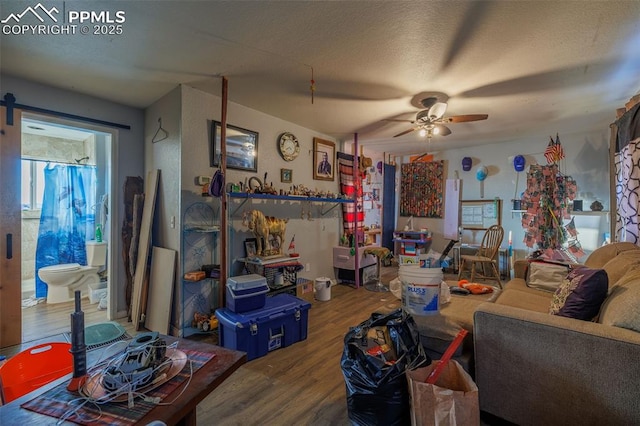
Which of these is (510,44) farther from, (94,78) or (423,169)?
(423,169)

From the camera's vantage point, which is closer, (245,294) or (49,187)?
(245,294)

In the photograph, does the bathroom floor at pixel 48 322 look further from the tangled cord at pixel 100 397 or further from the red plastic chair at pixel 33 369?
the tangled cord at pixel 100 397

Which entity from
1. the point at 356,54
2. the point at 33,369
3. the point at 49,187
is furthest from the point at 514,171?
the point at 49,187

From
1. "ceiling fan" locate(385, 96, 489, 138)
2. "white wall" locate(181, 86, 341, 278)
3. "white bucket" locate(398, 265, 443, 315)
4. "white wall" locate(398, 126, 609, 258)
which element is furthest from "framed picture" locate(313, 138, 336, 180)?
"white bucket" locate(398, 265, 443, 315)

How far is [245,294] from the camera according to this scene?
94.3 inches

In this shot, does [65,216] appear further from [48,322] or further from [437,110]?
[437,110]

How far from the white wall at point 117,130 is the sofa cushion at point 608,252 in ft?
15.8

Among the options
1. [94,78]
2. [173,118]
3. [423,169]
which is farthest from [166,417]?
[423,169]

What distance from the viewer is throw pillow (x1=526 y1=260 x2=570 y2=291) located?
2609 mm

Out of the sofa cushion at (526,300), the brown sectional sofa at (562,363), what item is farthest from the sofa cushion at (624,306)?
the sofa cushion at (526,300)

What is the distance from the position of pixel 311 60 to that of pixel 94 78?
201cm

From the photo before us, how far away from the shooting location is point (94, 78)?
8.26 feet

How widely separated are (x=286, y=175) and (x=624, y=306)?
324cm

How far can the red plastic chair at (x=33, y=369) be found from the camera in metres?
1.09
